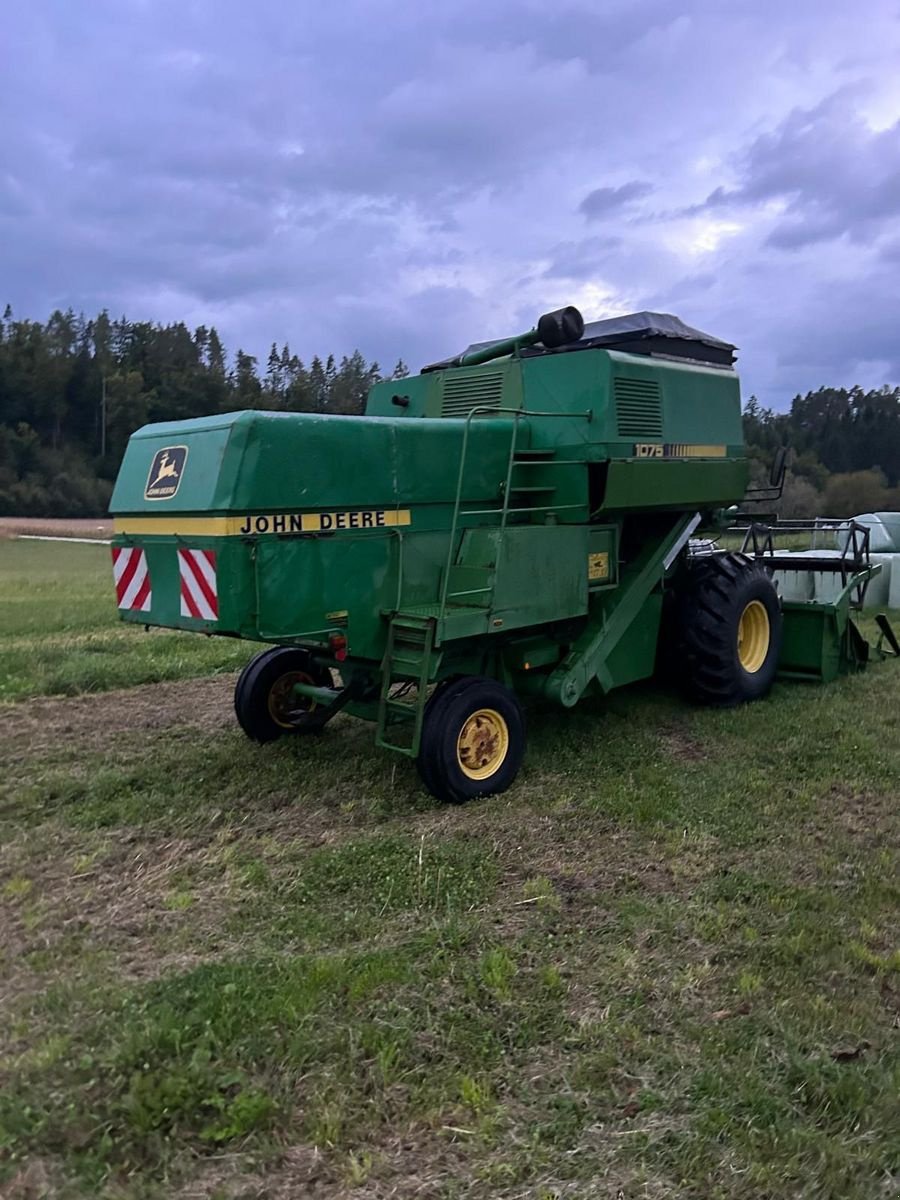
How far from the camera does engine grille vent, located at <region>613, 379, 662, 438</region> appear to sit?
20.2 feet

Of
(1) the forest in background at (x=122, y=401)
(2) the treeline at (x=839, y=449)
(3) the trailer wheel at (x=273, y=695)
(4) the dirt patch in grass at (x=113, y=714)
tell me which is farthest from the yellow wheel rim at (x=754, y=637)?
(1) the forest in background at (x=122, y=401)

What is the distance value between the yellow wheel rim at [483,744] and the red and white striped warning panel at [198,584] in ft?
4.91

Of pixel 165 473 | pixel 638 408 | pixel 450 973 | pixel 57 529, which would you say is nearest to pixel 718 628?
pixel 638 408

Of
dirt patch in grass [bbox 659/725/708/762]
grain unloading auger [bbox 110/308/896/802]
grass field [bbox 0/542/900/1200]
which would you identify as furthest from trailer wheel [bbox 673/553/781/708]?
grass field [bbox 0/542/900/1200]

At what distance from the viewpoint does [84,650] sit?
1025 cm

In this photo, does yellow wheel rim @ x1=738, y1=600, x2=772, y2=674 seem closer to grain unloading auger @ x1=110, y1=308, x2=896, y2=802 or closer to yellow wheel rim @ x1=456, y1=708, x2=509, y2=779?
grain unloading auger @ x1=110, y1=308, x2=896, y2=802

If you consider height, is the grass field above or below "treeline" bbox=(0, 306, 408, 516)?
below

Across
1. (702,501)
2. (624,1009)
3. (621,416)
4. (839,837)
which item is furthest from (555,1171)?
(702,501)

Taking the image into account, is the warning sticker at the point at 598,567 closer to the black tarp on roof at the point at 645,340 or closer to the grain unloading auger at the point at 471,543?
the grain unloading auger at the point at 471,543

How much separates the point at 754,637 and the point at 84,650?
6.68 metres

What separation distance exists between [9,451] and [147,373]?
35.2 ft

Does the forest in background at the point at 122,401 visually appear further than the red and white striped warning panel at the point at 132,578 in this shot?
Yes

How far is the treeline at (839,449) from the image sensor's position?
4497cm

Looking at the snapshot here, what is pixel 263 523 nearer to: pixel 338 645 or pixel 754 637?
pixel 338 645
